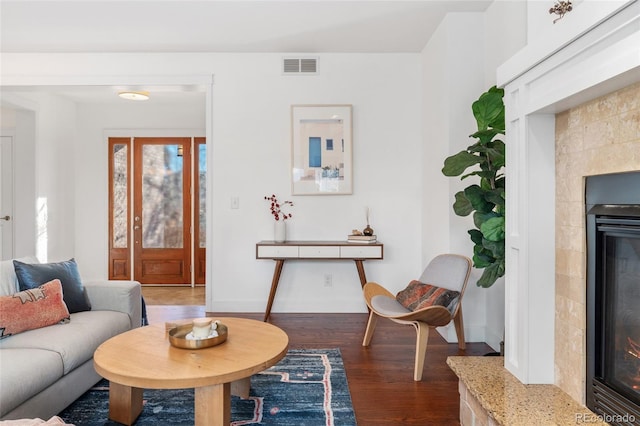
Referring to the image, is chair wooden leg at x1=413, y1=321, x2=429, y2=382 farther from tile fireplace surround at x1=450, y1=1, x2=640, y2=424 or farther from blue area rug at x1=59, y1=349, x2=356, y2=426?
tile fireplace surround at x1=450, y1=1, x2=640, y2=424

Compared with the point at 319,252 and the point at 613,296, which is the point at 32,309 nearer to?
the point at 319,252

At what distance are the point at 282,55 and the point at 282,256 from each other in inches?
78.4

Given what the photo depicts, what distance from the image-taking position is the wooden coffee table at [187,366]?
5.30 feet

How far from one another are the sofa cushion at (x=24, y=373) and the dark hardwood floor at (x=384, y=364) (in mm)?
1457

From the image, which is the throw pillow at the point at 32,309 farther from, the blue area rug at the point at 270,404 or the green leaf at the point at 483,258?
the green leaf at the point at 483,258

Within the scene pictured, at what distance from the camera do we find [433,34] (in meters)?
3.70

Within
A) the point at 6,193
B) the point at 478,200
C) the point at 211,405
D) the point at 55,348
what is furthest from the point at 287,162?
the point at 6,193

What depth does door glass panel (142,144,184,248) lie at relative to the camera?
5973 mm

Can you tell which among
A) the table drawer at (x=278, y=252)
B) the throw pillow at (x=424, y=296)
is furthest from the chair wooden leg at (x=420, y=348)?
the table drawer at (x=278, y=252)

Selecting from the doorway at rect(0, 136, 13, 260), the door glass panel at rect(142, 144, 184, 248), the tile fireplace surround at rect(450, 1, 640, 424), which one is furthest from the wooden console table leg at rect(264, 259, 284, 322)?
the doorway at rect(0, 136, 13, 260)

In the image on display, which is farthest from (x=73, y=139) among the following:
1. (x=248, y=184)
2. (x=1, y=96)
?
(x=248, y=184)

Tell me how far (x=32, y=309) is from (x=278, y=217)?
223 cm

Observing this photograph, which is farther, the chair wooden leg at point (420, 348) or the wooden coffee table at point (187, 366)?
the chair wooden leg at point (420, 348)

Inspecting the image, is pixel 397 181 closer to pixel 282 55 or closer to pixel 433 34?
pixel 433 34
